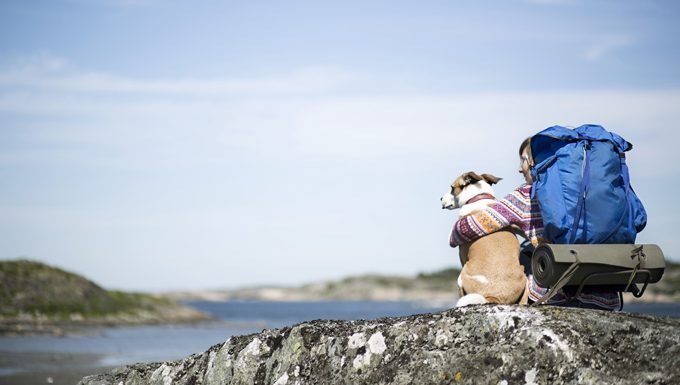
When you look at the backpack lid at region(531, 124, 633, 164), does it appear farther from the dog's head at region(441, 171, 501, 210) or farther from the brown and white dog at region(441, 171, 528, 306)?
the dog's head at region(441, 171, 501, 210)

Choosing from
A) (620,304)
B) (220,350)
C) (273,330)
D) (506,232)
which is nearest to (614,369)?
(620,304)

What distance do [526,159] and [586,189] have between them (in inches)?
33.2

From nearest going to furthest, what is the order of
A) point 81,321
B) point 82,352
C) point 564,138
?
point 564,138 → point 82,352 → point 81,321

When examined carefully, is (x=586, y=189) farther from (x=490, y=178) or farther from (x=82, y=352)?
(x=82, y=352)

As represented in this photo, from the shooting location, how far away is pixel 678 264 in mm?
101062

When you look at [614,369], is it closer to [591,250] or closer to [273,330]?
[591,250]

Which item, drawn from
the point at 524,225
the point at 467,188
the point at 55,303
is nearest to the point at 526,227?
the point at 524,225

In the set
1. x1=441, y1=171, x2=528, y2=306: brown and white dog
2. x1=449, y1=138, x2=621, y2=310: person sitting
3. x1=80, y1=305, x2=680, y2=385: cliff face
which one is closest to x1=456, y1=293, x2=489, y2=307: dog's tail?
x1=441, y1=171, x2=528, y2=306: brown and white dog

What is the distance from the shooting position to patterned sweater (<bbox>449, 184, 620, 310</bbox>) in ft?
21.0

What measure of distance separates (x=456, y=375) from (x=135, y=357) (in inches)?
1204

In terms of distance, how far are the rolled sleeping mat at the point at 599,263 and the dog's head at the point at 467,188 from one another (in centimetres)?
160

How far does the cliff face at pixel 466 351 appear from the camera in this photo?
17.3 ft

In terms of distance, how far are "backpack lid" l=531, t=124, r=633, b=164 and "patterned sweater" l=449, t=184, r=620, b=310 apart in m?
0.44

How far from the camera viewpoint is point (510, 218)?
6.78 metres
